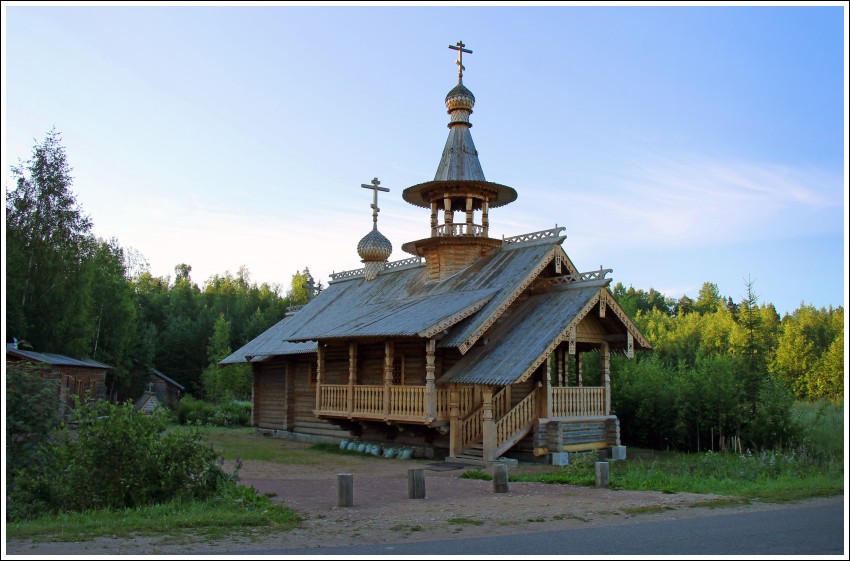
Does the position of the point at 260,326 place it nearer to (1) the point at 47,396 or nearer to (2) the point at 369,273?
(2) the point at 369,273

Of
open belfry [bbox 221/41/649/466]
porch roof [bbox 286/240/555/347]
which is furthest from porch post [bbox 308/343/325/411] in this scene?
porch roof [bbox 286/240/555/347]

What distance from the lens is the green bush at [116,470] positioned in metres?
12.2

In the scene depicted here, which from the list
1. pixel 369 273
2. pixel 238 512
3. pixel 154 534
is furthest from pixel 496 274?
pixel 154 534

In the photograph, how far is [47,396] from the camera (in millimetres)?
13367

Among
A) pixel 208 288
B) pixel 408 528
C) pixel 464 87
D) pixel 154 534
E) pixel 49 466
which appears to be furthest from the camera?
pixel 208 288

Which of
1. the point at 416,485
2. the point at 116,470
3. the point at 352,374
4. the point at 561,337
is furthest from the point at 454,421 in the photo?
the point at 116,470

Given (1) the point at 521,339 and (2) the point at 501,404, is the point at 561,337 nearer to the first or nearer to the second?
(1) the point at 521,339

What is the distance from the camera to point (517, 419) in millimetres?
20344

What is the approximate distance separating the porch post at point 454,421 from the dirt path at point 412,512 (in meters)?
3.17

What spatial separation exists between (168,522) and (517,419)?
11505 millimetres

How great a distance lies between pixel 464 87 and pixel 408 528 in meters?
19.3

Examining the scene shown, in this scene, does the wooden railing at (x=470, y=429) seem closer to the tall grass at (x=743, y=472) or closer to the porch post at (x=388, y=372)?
the porch post at (x=388, y=372)

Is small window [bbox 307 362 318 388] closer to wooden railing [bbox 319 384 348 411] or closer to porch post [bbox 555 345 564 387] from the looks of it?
wooden railing [bbox 319 384 348 411]

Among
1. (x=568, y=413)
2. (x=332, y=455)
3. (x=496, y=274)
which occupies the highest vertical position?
(x=496, y=274)
